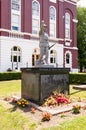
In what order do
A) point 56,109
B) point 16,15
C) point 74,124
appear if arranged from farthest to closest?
point 16,15 → point 56,109 → point 74,124

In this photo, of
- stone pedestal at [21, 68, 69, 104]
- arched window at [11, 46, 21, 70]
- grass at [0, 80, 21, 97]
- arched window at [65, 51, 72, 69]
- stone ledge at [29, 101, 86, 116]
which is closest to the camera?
stone ledge at [29, 101, 86, 116]

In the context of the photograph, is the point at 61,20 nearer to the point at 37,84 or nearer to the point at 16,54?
the point at 16,54

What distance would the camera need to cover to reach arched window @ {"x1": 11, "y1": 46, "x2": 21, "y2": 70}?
29.4 metres

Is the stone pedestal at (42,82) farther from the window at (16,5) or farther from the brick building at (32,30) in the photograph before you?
the window at (16,5)

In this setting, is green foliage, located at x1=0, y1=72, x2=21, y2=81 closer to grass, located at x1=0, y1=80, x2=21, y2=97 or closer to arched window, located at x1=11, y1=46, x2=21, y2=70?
grass, located at x1=0, y1=80, x2=21, y2=97

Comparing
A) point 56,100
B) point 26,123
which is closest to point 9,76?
point 56,100

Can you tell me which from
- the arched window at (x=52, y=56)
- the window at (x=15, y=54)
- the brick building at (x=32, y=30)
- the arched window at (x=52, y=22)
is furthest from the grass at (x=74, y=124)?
the arched window at (x=52, y=22)

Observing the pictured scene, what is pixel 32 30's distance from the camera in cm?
3181

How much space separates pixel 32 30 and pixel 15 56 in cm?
462

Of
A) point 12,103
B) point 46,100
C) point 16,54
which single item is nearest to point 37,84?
point 46,100

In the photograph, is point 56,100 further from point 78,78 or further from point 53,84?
point 78,78

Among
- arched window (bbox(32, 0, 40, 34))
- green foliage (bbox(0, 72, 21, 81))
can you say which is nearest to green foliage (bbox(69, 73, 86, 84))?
green foliage (bbox(0, 72, 21, 81))

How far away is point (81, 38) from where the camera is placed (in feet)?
151

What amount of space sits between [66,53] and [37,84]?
90.6 ft
